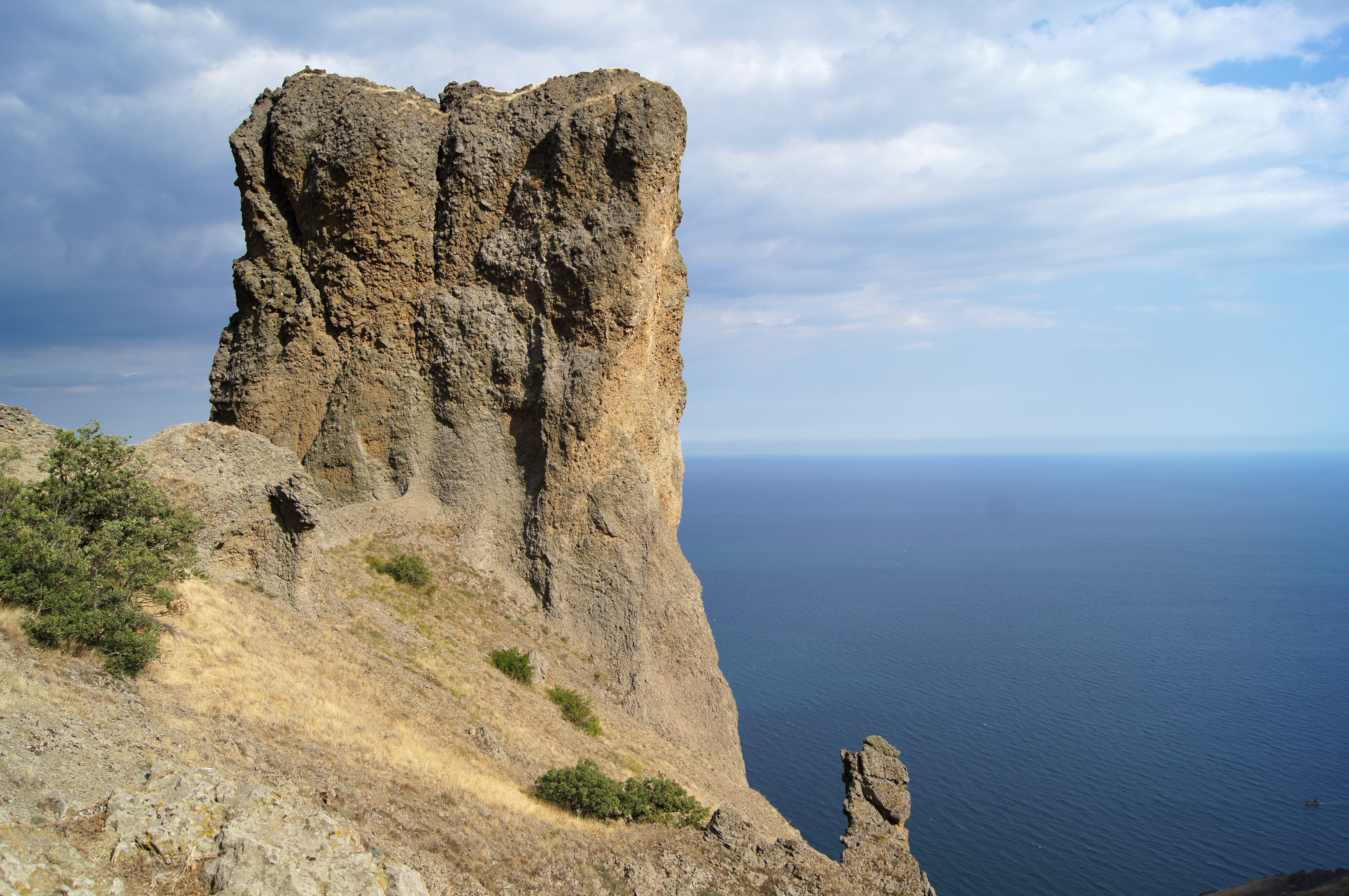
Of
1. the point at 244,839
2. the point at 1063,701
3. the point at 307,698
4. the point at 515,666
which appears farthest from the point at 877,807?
the point at 1063,701

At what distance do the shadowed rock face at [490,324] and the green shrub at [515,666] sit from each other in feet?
8.92

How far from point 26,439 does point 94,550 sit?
5.42 m

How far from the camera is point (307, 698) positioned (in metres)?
15.6

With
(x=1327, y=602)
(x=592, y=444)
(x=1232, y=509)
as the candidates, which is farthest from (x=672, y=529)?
(x=1232, y=509)

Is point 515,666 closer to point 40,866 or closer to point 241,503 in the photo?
point 241,503

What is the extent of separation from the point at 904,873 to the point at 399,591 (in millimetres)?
16551

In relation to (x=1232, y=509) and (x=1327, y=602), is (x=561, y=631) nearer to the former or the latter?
(x=1327, y=602)

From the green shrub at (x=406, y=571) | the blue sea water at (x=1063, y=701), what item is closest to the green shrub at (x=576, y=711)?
the green shrub at (x=406, y=571)

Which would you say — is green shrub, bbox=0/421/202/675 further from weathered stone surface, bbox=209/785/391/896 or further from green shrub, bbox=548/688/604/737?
green shrub, bbox=548/688/604/737

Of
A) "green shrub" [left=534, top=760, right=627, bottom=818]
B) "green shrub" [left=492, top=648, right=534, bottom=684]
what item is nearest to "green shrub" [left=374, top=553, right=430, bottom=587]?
"green shrub" [left=492, top=648, right=534, bottom=684]

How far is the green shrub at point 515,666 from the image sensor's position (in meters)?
23.8

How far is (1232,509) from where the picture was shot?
7087 inches

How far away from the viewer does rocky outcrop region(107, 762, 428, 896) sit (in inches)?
350

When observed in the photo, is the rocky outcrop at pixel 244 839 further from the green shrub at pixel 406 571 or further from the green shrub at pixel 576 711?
the green shrub at pixel 406 571
